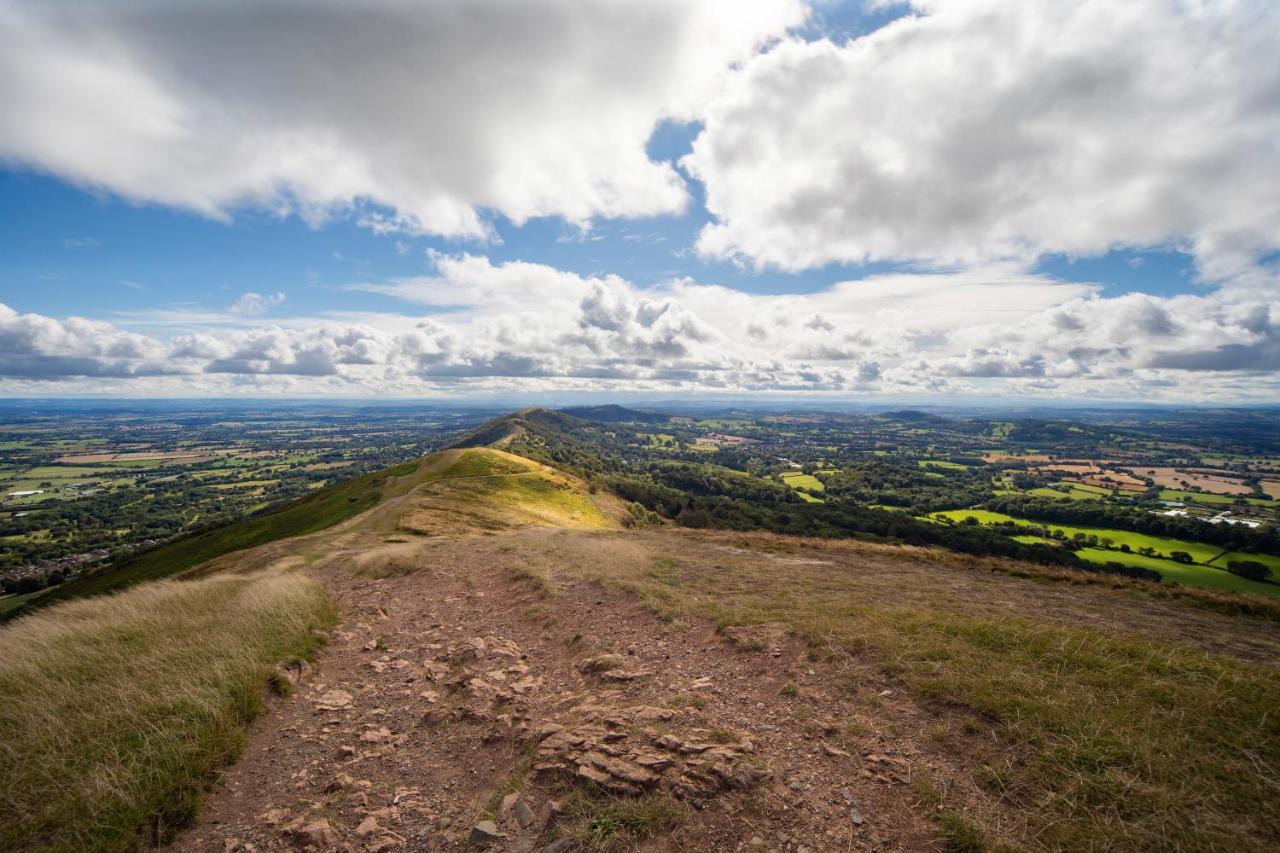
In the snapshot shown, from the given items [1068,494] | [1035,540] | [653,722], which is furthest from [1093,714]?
[1068,494]

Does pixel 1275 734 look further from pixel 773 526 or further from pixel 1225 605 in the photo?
pixel 773 526

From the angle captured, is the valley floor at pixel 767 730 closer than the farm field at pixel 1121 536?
Yes

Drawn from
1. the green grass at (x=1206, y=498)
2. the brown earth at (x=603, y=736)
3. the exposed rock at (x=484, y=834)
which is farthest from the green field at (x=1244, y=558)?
the exposed rock at (x=484, y=834)

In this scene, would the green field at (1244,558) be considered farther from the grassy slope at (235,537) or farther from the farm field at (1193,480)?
the grassy slope at (235,537)

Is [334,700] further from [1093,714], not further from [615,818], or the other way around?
[1093,714]

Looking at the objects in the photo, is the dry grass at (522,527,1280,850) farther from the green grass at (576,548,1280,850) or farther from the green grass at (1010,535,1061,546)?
the green grass at (1010,535,1061,546)

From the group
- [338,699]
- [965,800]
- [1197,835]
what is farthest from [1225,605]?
[338,699]

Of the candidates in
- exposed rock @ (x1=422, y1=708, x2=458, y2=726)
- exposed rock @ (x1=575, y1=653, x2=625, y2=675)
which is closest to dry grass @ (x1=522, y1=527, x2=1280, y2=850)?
exposed rock @ (x1=575, y1=653, x2=625, y2=675)
